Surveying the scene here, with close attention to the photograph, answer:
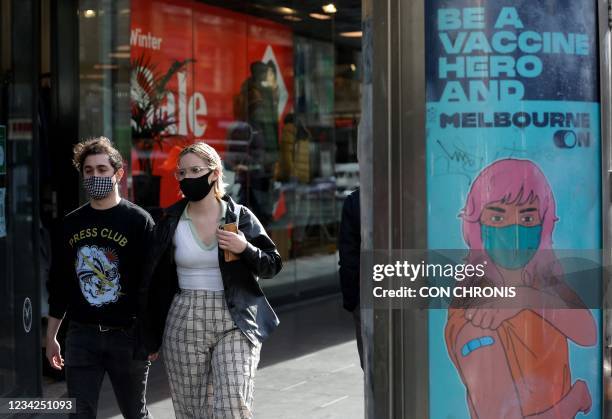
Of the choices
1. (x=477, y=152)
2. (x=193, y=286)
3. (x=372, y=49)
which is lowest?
(x=193, y=286)

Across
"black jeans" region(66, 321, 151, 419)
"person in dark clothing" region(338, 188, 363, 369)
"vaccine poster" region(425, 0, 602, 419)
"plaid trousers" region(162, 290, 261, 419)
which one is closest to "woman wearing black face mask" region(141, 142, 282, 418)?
"plaid trousers" region(162, 290, 261, 419)

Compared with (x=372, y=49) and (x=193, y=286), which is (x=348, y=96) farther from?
(x=372, y=49)

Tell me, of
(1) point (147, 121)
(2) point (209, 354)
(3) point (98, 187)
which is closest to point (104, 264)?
(3) point (98, 187)

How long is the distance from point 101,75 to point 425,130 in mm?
5774

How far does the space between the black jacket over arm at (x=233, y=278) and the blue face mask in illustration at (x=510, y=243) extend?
147cm

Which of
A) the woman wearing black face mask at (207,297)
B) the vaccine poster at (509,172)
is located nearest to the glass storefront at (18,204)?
the woman wearing black face mask at (207,297)

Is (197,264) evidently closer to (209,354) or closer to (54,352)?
(209,354)

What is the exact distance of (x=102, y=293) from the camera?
5.11 m

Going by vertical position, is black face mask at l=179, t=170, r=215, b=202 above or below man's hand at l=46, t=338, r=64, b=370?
above

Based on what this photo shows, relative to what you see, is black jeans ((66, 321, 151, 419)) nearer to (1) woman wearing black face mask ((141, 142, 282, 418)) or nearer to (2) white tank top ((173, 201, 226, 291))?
(1) woman wearing black face mask ((141, 142, 282, 418))

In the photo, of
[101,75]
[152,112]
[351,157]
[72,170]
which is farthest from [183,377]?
[351,157]

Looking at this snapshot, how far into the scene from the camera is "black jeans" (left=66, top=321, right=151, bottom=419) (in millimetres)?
5066

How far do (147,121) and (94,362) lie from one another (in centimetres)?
529

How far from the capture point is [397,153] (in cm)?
358
